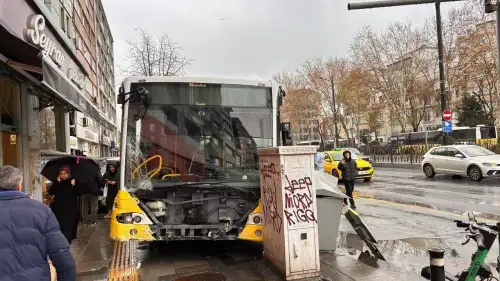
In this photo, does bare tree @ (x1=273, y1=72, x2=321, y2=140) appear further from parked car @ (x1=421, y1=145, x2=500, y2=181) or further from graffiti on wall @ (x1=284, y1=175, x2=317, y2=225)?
graffiti on wall @ (x1=284, y1=175, x2=317, y2=225)

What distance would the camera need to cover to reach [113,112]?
3204 inches

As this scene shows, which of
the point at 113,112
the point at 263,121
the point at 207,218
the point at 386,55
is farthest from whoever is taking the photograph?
the point at 113,112

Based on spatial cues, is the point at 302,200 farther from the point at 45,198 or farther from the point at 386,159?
the point at 386,159

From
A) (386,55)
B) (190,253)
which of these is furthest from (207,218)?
(386,55)

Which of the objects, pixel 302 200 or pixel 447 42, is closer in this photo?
pixel 302 200

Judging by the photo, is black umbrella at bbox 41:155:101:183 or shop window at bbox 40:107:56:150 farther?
shop window at bbox 40:107:56:150

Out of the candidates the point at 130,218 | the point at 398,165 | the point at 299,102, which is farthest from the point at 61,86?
the point at 299,102

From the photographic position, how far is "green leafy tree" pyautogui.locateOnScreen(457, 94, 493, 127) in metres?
50.1

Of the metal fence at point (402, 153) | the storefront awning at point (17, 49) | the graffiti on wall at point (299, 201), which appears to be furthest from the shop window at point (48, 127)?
the metal fence at point (402, 153)

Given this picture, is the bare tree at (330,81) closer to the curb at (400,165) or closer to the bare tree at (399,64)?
the bare tree at (399,64)

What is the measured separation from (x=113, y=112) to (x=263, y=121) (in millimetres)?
78884

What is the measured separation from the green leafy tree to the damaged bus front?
49638 mm

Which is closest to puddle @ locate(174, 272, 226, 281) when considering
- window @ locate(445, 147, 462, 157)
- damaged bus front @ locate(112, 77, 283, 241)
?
damaged bus front @ locate(112, 77, 283, 241)

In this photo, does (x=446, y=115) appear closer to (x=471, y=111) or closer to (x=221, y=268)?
(x=221, y=268)
